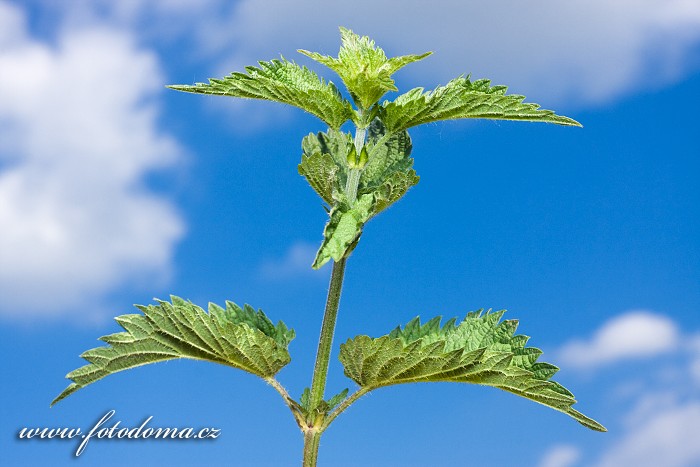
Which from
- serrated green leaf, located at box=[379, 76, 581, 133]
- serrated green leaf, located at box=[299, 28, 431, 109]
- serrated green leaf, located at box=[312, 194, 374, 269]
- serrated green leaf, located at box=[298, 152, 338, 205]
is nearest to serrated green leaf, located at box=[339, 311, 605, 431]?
serrated green leaf, located at box=[312, 194, 374, 269]

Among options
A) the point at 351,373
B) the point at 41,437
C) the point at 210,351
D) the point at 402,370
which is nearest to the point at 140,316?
the point at 210,351

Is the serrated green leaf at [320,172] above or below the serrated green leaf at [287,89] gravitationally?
below

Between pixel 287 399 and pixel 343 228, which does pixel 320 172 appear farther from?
pixel 287 399

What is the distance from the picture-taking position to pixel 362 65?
326 cm

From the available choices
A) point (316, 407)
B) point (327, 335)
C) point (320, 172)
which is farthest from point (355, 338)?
point (320, 172)

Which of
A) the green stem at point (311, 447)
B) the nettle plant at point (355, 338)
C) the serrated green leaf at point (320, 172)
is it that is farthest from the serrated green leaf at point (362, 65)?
the green stem at point (311, 447)

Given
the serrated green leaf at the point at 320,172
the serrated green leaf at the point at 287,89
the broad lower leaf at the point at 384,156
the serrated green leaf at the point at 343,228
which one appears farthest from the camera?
the broad lower leaf at the point at 384,156

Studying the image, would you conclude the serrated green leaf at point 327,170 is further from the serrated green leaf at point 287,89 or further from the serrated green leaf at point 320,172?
the serrated green leaf at point 287,89

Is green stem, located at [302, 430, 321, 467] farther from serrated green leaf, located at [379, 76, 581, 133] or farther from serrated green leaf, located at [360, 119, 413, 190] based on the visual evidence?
serrated green leaf, located at [379, 76, 581, 133]

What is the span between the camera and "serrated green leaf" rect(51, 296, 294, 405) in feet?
10.3

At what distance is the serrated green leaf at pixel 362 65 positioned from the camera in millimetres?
3193

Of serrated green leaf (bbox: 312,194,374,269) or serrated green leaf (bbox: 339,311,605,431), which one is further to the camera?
serrated green leaf (bbox: 339,311,605,431)

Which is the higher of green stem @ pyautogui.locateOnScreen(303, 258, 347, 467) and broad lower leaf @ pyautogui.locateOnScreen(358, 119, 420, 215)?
broad lower leaf @ pyautogui.locateOnScreen(358, 119, 420, 215)

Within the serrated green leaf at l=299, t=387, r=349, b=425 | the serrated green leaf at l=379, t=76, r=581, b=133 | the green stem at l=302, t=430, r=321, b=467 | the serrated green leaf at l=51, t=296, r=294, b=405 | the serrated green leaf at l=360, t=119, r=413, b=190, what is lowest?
the green stem at l=302, t=430, r=321, b=467
